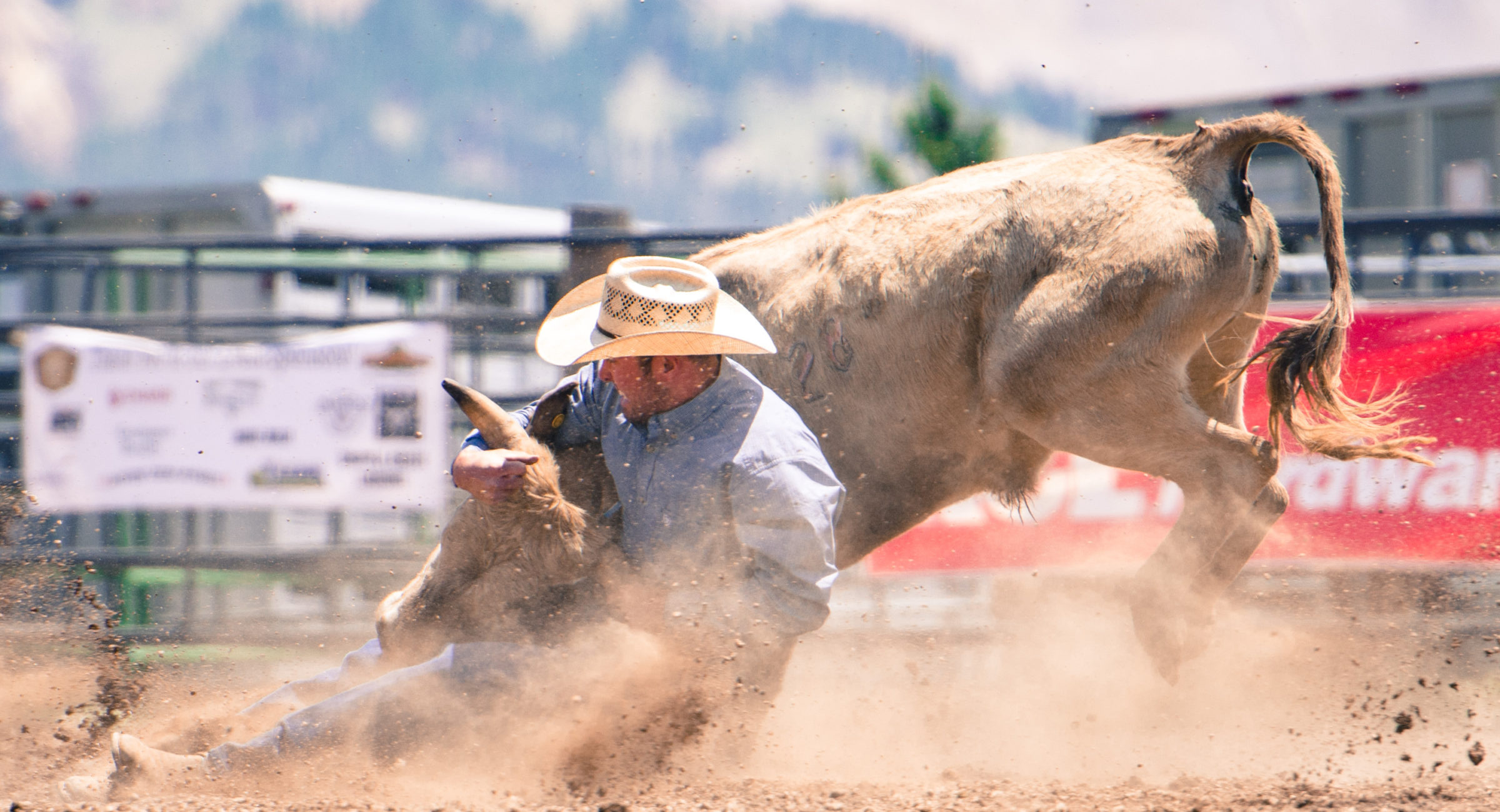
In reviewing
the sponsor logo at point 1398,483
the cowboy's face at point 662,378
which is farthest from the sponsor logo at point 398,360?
the sponsor logo at point 1398,483

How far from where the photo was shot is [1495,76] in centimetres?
984

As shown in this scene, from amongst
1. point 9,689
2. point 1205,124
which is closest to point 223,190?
point 9,689

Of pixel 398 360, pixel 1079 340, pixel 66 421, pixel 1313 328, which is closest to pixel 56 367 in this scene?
pixel 66 421

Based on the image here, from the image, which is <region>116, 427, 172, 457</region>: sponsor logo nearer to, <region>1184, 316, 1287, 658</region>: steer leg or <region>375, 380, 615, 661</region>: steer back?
<region>375, 380, 615, 661</region>: steer back

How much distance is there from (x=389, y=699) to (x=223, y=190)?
259 inches

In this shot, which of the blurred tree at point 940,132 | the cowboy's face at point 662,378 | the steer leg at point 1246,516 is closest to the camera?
the cowboy's face at point 662,378

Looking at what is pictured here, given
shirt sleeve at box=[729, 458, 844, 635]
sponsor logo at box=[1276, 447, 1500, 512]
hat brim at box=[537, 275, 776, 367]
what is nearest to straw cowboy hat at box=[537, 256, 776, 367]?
hat brim at box=[537, 275, 776, 367]

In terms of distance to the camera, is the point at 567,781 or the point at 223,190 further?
→ the point at 223,190

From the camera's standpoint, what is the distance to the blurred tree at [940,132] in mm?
22547

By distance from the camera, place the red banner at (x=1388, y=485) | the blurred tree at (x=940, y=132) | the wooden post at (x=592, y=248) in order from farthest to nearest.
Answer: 1. the blurred tree at (x=940, y=132)
2. the wooden post at (x=592, y=248)
3. the red banner at (x=1388, y=485)

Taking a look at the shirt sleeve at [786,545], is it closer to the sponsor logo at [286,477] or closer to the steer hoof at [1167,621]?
the steer hoof at [1167,621]

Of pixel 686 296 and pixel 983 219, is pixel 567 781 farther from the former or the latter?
pixel 983 219

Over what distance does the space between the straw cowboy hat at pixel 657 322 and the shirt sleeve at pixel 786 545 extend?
34 cm

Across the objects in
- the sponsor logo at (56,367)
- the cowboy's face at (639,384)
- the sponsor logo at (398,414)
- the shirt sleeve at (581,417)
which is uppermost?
the cowboy's face at (639,384)
